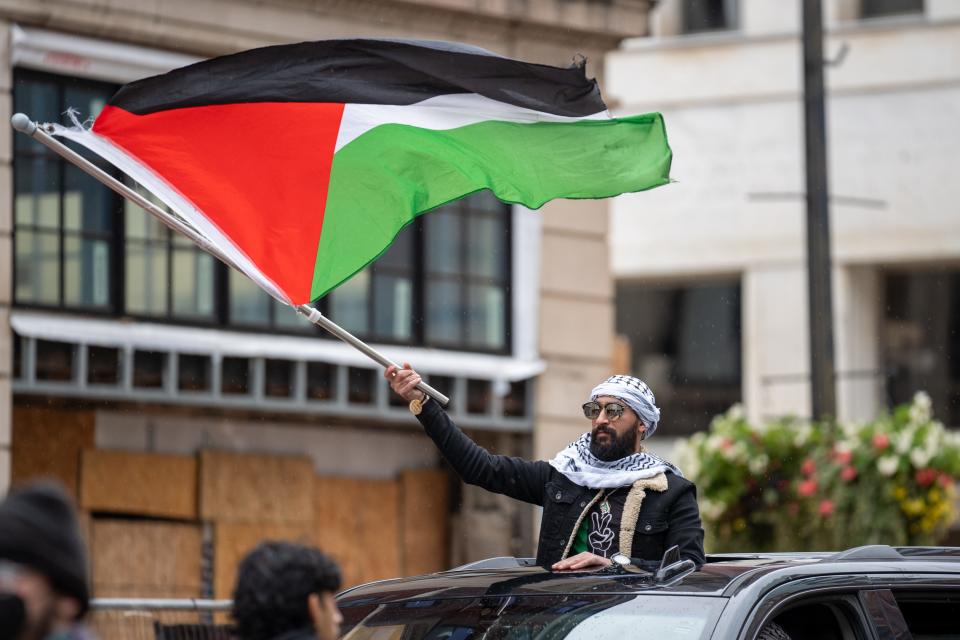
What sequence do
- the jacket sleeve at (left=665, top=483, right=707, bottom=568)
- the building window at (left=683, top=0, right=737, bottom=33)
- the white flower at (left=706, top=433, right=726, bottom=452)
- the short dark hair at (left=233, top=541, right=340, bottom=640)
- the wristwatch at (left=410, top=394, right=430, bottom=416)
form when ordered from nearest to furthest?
the short dark hair at (left=233, top=541, right=340, bottom=640) < the jacket sleeve at (left=665, top=483, right=707, bottom=568) < the wristwatch at (left=410, top=394, right=430, bottom=416) < the white flower at (left=706, top=433, right=726, bottom=452) < the building window at (left=683, top=0, right=737, bottom=33)

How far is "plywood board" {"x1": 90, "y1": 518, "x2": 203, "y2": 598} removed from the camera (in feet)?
45.3

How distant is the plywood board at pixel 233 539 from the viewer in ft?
47.4

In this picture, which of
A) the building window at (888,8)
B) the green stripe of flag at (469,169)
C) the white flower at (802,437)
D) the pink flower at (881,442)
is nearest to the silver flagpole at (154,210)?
the green stripe of flag at (469,169)

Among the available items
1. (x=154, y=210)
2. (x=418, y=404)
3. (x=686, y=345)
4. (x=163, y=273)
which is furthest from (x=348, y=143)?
(x=686, y=345)

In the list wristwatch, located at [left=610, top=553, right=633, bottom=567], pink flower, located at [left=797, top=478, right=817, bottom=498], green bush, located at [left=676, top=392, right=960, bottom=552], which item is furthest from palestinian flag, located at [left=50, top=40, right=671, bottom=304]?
pink flower, located at [left=797, top=478, right=817, bottom=498]

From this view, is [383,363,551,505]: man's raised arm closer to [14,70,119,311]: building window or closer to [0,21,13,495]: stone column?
[0,21,13,495]: stone column

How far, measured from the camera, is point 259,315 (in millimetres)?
14547

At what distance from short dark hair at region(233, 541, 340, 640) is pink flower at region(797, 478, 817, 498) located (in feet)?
38.5

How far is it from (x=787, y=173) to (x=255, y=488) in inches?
603

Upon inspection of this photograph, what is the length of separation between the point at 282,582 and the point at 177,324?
9.90m

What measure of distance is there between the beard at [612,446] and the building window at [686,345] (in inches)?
920

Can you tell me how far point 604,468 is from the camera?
695 cm

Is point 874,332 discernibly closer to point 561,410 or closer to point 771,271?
point 771,271

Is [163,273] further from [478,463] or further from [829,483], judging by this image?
[478,463]
